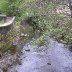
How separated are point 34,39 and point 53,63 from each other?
3.36 meters

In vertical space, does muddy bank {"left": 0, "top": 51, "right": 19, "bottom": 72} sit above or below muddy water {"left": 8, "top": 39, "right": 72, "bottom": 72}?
above

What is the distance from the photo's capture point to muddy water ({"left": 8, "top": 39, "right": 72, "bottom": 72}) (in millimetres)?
10977

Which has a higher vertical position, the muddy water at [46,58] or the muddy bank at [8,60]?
the muddy bank at [8,60]

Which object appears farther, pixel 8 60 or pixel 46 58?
pixel 46 58

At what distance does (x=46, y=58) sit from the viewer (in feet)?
39.8

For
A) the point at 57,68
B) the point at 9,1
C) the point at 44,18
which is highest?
the point at 9,1

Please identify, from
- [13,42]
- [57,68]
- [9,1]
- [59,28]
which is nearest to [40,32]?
[59,28]

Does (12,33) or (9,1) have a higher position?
(9,1)

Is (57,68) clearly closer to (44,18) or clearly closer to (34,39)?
(34,39)

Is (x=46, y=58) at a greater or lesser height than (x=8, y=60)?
lesser

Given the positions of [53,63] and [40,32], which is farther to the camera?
[40,32]

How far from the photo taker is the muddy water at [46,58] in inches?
432

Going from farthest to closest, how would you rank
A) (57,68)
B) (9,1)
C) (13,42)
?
(9,1) → (13,42) → (57,68)

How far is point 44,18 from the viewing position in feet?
56.3
